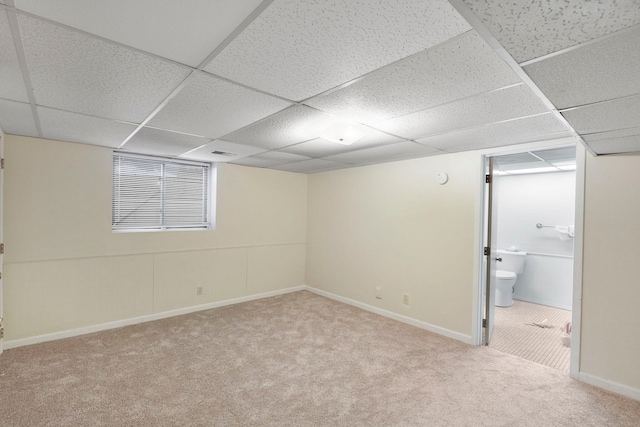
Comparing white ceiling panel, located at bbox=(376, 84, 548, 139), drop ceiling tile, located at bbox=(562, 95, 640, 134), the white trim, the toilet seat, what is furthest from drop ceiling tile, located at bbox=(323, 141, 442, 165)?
the toilet seat

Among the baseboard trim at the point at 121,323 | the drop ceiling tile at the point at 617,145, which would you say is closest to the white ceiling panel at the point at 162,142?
the baseboard trim at the point at 121,323

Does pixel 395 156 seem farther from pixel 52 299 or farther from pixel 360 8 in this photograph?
pixel 52 299

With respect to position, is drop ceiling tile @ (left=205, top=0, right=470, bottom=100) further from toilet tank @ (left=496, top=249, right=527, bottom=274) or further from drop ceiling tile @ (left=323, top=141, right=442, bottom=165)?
toilet tank @ (left=496, top=249, right=527, bottom=274)

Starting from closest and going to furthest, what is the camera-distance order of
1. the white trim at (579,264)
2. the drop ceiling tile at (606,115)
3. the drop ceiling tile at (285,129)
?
the drop ceiling tile at (606,115), the drop ceiling tile at (285,129), the white trim at (579,264)

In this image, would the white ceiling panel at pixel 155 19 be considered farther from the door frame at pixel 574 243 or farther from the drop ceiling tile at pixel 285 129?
the door frame at pixel 574 243

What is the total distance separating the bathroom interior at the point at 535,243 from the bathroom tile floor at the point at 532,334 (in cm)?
1

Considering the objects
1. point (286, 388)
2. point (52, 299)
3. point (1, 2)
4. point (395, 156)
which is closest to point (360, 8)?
point (1, 2)

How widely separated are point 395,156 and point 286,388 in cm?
270

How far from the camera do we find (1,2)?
105 centimetres

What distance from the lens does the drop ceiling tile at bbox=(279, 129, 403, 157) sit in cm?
280

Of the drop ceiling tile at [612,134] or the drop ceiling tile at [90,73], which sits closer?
the drop ceiling tile at [90,73]

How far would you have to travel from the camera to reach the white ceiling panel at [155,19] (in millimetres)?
1068

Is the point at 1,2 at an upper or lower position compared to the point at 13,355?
upper

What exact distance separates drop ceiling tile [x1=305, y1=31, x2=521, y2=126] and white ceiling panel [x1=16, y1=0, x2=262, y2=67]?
747 mm
